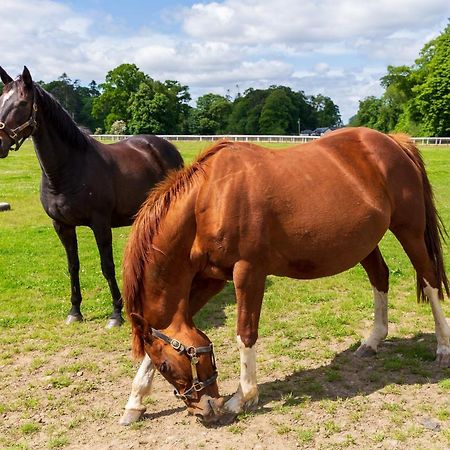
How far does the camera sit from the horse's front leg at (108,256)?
5.41m

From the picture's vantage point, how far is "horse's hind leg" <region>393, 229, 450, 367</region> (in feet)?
14.0

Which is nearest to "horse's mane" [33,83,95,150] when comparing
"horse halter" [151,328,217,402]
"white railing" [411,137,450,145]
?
"horse halter" [151,328,217,402]

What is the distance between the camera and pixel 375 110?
72000 mm

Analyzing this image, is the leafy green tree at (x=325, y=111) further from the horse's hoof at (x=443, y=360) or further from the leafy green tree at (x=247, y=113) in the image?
the horse's hoof at (x=443, y=360)

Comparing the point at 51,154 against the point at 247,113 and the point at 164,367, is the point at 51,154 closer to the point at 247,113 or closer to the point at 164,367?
the point at 164,367

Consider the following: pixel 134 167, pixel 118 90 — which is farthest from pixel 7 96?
pixel 118 90

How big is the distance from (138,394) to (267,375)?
3.94ft

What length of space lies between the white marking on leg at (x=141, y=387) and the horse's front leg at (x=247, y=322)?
644 millimetres

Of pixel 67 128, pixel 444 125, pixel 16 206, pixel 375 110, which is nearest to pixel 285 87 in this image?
pixel 375 110

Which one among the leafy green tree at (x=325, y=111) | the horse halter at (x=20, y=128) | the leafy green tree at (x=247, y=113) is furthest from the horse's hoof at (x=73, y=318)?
the leafy green tree at (x=325, y=111)

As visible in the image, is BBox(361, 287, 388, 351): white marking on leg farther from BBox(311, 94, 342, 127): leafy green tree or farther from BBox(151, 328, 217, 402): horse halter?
BBox(311, 94, 342, 127): leafy green tree

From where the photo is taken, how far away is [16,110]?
4617 mm

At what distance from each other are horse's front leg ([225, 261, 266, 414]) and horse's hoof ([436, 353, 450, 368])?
1.81 m

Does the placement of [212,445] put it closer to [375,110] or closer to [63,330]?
[63,330]
